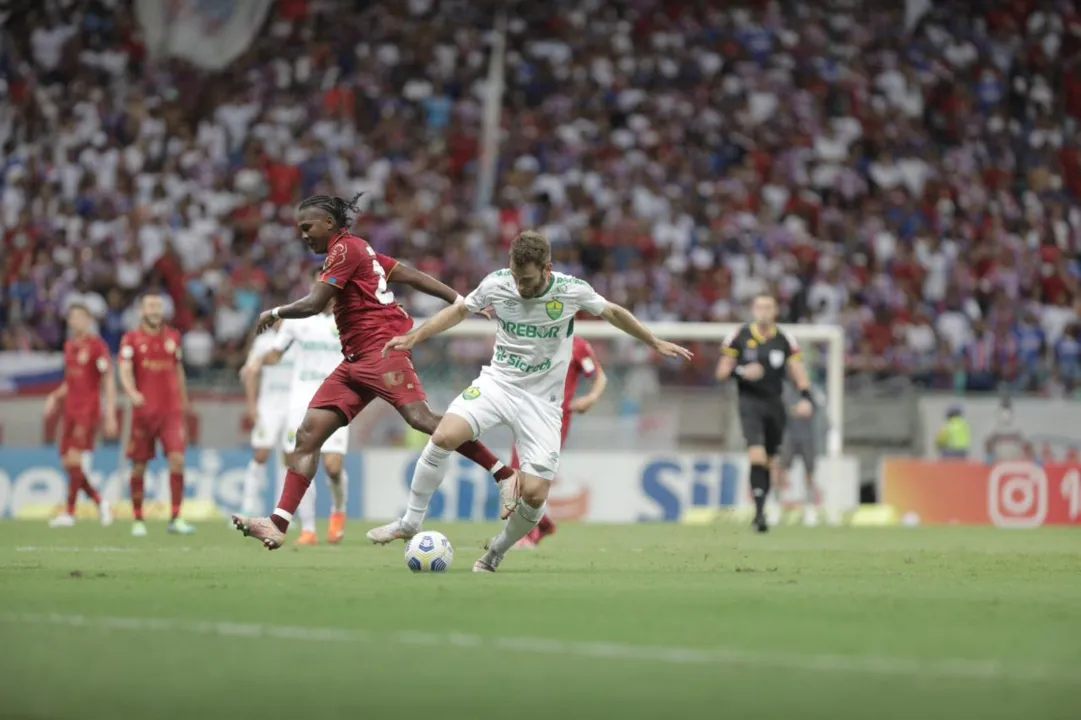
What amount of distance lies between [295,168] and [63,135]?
3890mm

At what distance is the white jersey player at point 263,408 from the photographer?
1825 cm

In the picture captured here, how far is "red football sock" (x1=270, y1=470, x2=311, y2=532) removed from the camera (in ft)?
39.1

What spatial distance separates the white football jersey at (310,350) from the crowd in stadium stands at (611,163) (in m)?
8.15

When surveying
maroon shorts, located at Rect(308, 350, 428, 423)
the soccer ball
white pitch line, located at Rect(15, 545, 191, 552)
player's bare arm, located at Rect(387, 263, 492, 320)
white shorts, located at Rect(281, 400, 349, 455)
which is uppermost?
player's bare arm, located at Rect(387, 263, 492, 320)

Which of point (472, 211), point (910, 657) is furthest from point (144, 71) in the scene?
point (910, 657)

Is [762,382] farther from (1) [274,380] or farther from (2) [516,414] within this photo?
(2) [516,414]

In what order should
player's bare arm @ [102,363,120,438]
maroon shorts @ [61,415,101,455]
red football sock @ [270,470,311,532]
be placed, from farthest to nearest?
maroon shorts @ [61,415,101,455], player's bare arm @ [102,363,120,438], red football sock @ [270,470,311,532]

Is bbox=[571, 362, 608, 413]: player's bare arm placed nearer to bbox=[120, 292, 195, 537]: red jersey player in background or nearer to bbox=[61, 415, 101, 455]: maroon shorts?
bbox=[120, 292, 195, 537]: red jersey player in background

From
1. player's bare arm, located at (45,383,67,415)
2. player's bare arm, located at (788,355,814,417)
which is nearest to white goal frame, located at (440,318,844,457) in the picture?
player's bare arm, located at (788,355,814,417)

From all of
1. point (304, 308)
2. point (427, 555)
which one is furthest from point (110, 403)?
point (427, 555)

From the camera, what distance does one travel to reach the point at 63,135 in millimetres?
29000

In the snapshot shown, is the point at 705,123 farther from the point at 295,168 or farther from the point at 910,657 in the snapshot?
the point at 910,657

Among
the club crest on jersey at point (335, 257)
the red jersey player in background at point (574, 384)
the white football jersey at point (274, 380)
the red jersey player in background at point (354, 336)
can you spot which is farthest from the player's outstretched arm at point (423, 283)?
the white football jersey at point (274, 380)

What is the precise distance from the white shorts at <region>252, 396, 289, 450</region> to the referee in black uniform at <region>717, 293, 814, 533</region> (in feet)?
16.1
